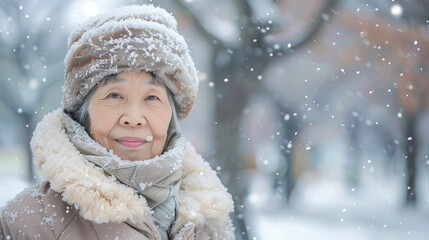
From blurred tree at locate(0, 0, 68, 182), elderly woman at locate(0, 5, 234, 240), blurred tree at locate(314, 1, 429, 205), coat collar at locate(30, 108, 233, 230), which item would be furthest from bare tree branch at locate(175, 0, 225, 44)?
coat collar at locate(30, 108, 233, 230)

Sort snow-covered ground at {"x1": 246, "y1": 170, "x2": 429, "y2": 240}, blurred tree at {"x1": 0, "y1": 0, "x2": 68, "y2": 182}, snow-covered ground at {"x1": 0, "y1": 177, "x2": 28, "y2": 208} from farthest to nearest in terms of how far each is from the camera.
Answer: snow-covered ground at {"x1": 246, "y1": 170, "x2": 429, "y2": 240}, snow-covered ground at {"x1": 0, "y1": 177, "x2": 28, "y2": 208}, blurred tree at {"x1": 0, "y1": 0, "x2": 68, "y2": 182}

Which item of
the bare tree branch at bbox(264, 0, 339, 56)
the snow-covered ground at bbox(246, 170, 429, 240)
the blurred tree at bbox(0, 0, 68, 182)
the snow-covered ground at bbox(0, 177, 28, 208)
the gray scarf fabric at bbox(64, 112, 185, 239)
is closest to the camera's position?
the gray scarf fabric at bbox(64, 112, 185, 239)

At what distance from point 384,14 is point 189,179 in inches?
176

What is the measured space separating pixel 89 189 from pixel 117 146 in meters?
0.22

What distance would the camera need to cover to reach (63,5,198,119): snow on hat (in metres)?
1.76

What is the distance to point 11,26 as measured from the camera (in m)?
5.71

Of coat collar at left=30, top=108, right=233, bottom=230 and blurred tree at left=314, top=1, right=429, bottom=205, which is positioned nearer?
coat collar at left=30, top=108, right=233, bottom=230

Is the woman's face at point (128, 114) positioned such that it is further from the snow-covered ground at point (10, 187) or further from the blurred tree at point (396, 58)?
the snow-covered ground at point (10, 187)

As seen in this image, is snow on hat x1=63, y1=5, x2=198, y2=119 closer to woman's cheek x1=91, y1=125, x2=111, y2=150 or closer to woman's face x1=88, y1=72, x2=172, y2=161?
woman's face x1=88, y1=72, x2=172, y2=161

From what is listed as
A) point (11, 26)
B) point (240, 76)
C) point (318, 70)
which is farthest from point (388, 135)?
point (11, 26)

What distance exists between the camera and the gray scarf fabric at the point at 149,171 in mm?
1728

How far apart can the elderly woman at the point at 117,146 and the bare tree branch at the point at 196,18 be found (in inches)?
87.5

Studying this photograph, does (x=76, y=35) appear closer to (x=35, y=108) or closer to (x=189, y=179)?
(x=189, y=179)

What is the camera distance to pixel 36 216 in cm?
165
